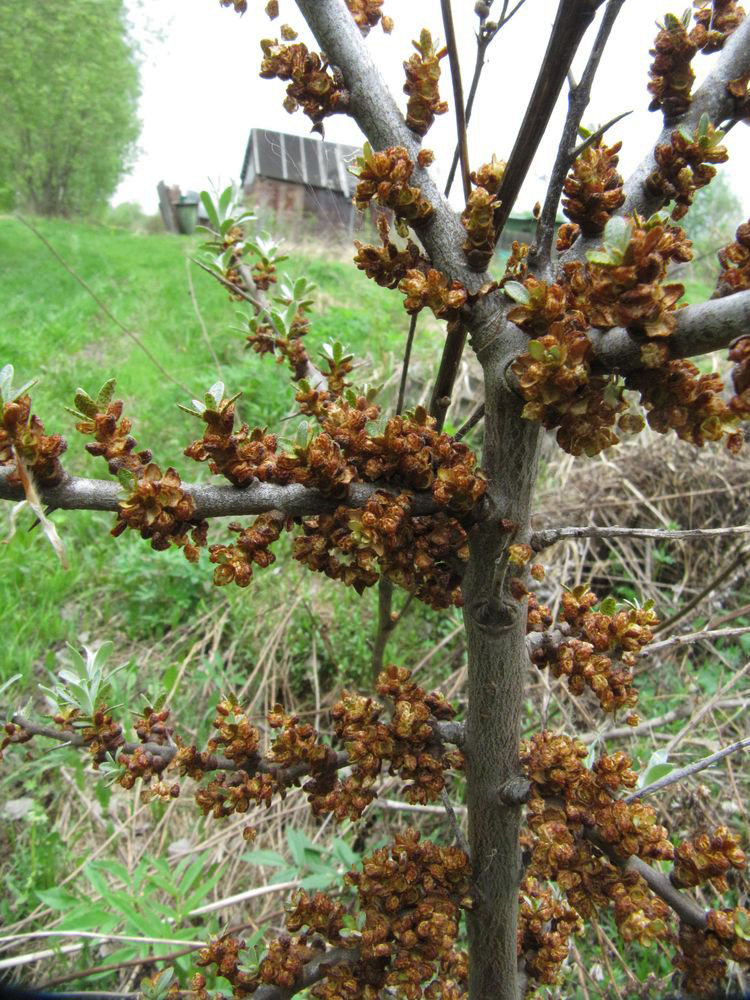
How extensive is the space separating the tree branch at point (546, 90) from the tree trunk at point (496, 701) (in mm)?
218

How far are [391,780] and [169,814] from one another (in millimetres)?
819

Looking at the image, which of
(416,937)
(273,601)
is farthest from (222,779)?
(273,601)

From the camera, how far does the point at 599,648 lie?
1.00m

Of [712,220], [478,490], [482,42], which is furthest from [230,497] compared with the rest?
[712,220]

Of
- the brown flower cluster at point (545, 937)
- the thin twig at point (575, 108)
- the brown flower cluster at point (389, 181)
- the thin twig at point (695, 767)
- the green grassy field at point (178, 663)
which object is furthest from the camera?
the green grassy field at point (178, 663)

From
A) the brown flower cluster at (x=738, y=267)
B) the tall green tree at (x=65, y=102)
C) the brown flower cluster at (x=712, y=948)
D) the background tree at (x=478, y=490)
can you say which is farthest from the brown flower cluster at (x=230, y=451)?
the tall green tree at (x=65, y=102)

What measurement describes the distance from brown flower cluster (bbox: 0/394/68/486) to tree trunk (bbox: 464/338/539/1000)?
497 mm

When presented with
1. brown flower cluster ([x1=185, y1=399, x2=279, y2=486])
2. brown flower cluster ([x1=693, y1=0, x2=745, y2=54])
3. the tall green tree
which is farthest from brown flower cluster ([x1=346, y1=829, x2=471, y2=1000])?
the tall green tree

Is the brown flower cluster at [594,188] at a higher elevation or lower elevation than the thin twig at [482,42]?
lower

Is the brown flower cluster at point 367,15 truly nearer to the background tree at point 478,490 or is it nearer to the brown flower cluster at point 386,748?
the background tree at point 478,490

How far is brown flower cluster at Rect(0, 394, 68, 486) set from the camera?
2.14 ft

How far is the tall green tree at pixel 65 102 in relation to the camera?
10742 millimetres

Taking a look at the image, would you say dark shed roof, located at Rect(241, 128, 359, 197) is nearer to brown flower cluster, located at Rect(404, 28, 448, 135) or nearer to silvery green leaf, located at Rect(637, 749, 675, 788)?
brown flower cluster, located at Rect(404, 28, 448, 135)

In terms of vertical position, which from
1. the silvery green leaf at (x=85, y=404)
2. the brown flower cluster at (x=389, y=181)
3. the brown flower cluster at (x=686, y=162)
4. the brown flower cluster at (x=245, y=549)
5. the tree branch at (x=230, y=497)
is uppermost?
the brown flower cluster at (x=686, y=162)
